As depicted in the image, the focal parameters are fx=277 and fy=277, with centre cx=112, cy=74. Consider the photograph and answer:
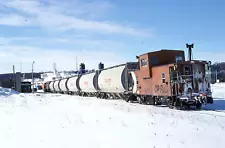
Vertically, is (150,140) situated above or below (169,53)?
below

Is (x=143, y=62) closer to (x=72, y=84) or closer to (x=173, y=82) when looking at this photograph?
(x=173, y=82)

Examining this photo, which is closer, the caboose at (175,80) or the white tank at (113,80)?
the caboose at (175,80)

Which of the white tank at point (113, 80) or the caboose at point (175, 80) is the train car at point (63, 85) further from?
the caboose at point (175, 80)

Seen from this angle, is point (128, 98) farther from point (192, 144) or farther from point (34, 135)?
point (192, 144)

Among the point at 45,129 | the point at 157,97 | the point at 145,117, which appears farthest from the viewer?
the point at 157,97

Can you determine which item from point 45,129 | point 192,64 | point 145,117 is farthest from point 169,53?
point 45,129

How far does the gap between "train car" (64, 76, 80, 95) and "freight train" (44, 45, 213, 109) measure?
13.4 meters

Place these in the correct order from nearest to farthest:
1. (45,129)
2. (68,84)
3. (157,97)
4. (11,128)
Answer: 1. (45,129)
2. (11,128)
3. (157,97)
4. (68,84)

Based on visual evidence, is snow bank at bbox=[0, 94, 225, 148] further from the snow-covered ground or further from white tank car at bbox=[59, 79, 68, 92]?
white tank car at bbox=[59, 79, 68, 92]

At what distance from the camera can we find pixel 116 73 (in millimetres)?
27172

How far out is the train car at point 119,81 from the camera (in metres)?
25.2

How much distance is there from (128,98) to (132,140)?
1635 centimetres

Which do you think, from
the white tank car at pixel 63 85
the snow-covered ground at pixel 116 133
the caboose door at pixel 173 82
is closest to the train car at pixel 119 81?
the caboose door at pixel 173 82

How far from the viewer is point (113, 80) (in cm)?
2786
